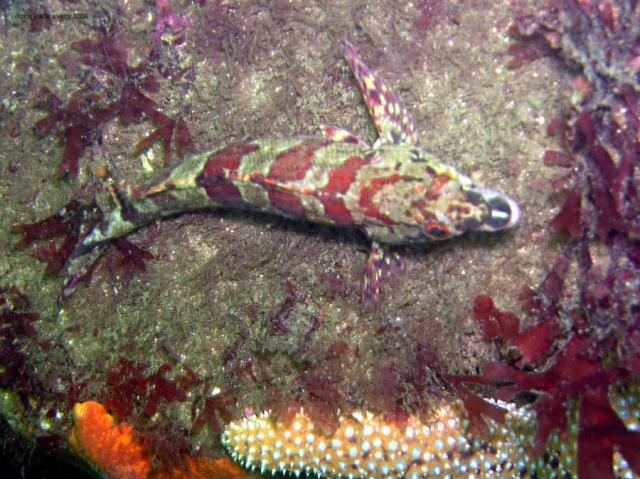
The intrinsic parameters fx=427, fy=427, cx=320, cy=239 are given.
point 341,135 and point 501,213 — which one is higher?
point 341,135

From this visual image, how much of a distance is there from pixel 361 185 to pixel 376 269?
101 centimetres

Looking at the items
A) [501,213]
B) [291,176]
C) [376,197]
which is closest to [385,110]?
[376,197]

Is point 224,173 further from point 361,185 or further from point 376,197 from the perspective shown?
point 376,197

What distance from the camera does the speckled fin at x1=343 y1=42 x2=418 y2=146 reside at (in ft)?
16.1

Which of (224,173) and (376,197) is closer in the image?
(376,197)

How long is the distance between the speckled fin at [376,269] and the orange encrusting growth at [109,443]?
3601 mm

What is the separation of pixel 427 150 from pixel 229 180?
238 cm

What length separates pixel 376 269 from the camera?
5.00 metres

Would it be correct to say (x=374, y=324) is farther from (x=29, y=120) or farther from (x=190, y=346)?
(x=29, y=120)

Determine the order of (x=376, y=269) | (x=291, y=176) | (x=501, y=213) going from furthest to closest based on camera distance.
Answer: (x=376, y=269), (x=291, y=176), (x=501, y=213)

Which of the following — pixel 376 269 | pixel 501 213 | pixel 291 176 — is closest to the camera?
pixel 501 213

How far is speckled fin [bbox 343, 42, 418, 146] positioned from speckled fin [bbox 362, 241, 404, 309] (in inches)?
49.9

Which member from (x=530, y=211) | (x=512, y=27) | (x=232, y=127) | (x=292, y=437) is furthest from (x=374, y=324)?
(x=512, y=27)

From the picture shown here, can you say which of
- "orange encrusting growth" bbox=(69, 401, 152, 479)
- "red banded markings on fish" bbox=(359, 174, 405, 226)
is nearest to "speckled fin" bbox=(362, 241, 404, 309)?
"red banded markings on fish" bbox=(359, 174, 405, 226)
